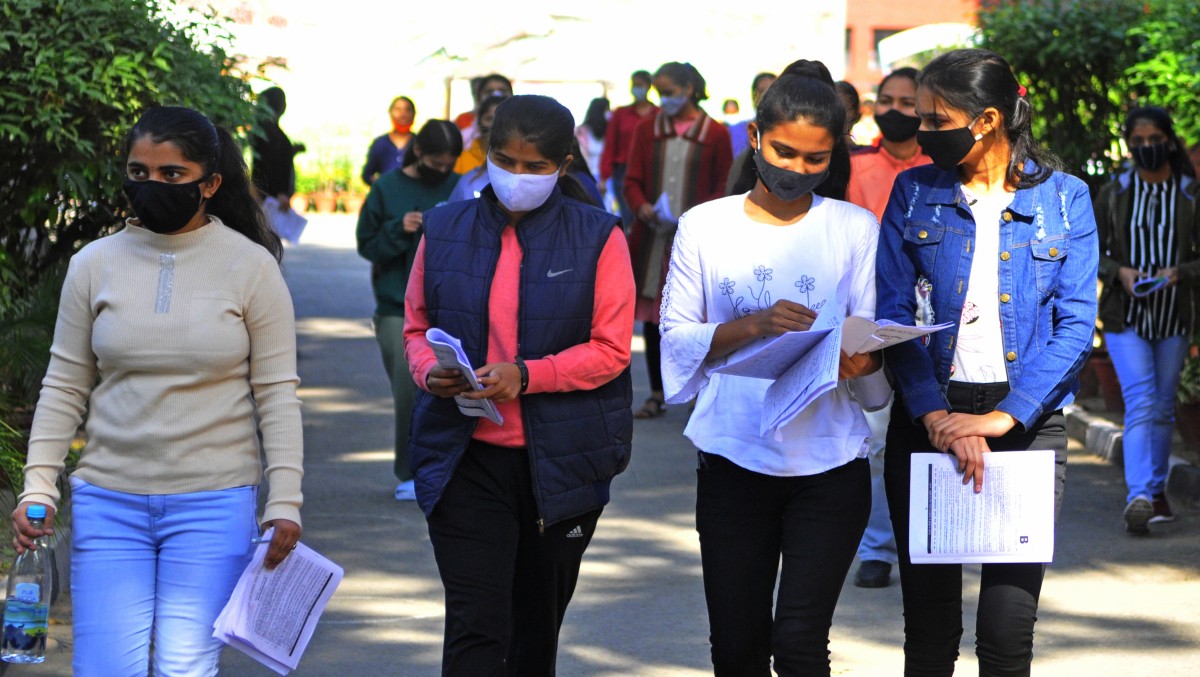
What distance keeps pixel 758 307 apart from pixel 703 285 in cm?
18

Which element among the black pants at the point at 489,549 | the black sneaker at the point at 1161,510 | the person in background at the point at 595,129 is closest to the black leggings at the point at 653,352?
the black sneaker at the point at 1161,510

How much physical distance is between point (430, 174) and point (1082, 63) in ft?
19.6

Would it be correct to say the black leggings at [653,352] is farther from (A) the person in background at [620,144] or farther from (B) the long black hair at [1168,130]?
(B) the long black hair at [1168,130]

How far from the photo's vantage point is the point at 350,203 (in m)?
31.5

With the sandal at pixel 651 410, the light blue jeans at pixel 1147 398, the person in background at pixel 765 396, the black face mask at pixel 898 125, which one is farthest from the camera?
the sandal at pixel 651 410

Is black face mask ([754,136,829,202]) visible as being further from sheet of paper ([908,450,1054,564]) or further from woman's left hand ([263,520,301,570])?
woman's left hand ([263,520,301,570])

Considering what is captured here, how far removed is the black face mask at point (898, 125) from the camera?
23.9ft

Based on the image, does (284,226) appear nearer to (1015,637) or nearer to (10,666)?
(10,666)

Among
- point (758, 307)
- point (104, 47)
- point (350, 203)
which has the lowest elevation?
point (350, 203)

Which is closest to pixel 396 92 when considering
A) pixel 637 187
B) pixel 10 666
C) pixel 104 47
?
pixel 637 187

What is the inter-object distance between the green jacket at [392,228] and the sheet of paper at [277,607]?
432 centimetres

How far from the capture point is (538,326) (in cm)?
454

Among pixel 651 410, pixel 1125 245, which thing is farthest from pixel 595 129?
pixel 1125 245

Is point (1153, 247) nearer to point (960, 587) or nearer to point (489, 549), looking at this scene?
point (960, 587)
